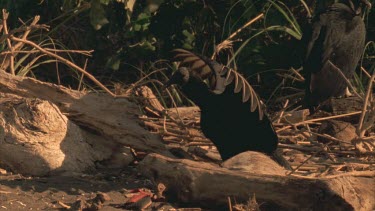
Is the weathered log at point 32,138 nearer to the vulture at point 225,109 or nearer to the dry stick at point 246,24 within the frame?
the vulture at point 225,109

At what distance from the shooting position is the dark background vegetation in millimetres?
7492

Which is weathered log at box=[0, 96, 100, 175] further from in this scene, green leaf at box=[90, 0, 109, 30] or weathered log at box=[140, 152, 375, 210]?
green leaf at box=[90, 0, 109, 30]

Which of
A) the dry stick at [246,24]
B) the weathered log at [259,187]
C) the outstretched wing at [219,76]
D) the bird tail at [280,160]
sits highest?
the outstretched wing at [219,76]

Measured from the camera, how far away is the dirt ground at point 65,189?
450cm

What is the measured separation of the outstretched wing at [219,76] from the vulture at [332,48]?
1.75 meters

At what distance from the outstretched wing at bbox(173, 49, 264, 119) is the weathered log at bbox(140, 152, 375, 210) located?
1.48ft

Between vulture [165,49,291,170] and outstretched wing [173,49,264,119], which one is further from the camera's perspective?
vulture [165,49,291,170]

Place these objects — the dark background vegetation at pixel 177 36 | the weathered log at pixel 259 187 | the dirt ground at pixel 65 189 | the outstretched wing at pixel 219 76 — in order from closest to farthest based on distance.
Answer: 1. the weathered log at pixel 259 187
2. the dirt ground at pixel 65 189
3. the outstretched wing at pixel 219 76
4. the dark background vegetation at pixel 177 36

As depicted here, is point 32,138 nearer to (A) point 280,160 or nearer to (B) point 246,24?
(A) point 280,160

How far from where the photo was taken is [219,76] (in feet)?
16.3

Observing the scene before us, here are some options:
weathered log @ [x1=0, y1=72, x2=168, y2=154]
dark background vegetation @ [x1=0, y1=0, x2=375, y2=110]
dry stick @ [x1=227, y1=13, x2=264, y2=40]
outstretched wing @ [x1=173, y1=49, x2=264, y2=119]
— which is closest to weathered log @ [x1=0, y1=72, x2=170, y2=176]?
weathered log @ [x1=0, y1=72, x2=168, y2=154]

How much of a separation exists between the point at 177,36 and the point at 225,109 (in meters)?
2.77

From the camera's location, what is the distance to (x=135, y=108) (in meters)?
5.41

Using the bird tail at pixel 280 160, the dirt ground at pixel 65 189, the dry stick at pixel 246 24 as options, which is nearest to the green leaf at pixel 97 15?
the dry stick at pixel 246 24
